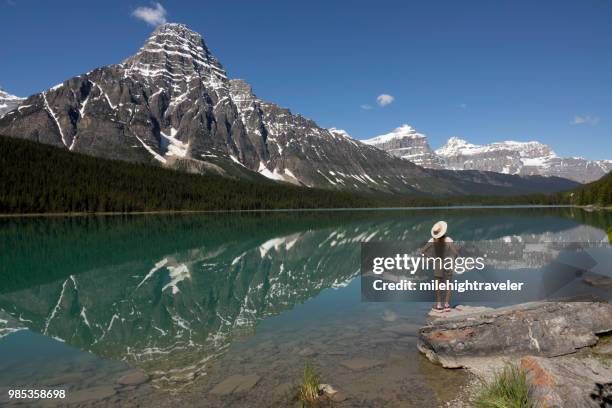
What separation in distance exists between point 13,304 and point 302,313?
19809mm

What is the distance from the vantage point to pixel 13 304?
2789 cm

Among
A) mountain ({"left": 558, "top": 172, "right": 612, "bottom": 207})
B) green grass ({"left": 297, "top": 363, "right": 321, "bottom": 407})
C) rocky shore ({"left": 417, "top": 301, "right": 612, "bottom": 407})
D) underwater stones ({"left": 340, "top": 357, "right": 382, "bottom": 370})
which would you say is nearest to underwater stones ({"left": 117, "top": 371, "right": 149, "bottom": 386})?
green grass ({"left": 297, "top": 363, "right": 321, "bottom": 407})

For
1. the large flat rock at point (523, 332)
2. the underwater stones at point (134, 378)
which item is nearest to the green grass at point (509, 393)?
the large flat rock at point (523, 332)

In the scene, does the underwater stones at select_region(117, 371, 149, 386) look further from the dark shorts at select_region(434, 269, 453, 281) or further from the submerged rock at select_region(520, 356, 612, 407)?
the dark shorts at select_region(434, 269, 453, 281)

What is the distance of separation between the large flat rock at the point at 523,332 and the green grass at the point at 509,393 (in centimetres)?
354

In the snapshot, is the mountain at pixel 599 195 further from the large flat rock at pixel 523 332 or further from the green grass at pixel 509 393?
the green grass at pixel 509 393

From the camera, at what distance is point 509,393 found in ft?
32.4

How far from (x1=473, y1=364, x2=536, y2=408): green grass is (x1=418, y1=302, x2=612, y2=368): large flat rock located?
3.54m

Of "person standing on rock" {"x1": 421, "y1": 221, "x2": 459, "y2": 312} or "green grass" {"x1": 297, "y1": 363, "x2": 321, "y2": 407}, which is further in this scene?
"person standing on rock" {"x1": 421, "y1": 221, "x2": 459, "y2": 312}

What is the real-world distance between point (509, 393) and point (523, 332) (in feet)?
16.2

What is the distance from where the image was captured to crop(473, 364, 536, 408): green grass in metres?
9.28

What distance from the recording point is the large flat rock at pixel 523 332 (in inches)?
548

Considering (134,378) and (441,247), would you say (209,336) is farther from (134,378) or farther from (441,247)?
(441,247)

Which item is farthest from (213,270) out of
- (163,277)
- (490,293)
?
(490,293)
